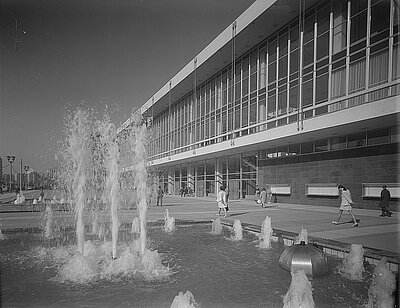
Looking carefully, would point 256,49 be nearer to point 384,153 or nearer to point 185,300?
point 384,153

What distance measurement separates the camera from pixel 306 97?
20578 mm

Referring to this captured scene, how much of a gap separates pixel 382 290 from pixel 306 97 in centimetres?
1728

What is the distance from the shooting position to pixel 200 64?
1209 inches

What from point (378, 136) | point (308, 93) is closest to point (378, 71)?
point (378, 136)

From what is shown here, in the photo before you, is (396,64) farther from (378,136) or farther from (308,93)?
(308,93)

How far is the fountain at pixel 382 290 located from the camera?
14.7 ft

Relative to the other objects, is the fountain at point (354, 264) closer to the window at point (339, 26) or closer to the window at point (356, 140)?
the window at point (356, 140)

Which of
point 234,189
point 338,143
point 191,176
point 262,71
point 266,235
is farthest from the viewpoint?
point 191,176

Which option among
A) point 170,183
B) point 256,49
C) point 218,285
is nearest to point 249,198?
point 256,49

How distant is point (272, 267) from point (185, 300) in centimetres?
303

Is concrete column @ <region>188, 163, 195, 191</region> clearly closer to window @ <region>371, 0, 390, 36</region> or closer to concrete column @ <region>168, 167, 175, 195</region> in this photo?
concrete column @ <region>168, 167, 175, 195</region>

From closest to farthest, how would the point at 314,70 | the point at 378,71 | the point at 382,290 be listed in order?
the point at 382,290 < the point at 378,71 < the point at 314,70

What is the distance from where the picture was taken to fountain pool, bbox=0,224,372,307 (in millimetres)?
4598

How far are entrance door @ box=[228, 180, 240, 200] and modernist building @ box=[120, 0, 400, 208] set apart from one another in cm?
10
